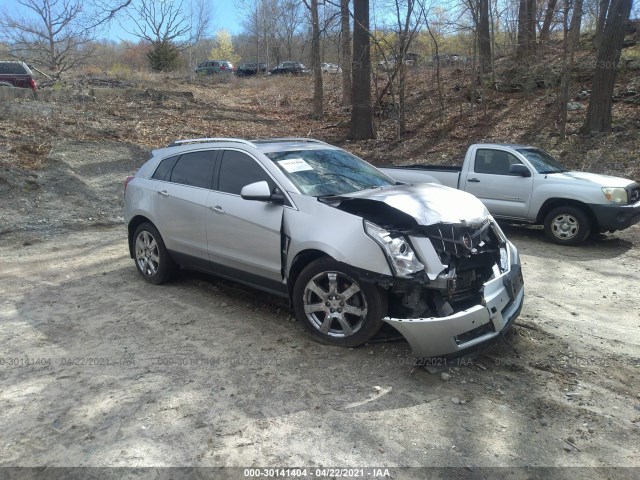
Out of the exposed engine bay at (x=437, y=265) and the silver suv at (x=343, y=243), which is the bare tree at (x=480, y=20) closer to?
the silver suv at (x=343, y=243)

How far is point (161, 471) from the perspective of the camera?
2775 mm

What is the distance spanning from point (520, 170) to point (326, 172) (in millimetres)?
5052

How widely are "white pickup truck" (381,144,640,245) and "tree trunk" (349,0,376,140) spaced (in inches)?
315

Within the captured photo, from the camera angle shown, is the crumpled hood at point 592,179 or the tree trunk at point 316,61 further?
the tree trunk at point 316,61

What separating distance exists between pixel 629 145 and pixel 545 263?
316 inches

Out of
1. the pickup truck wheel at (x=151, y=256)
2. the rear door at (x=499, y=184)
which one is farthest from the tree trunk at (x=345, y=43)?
the pickup truck wheel at (x=151, y=256)

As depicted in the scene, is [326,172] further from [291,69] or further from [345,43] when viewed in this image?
[291,69]

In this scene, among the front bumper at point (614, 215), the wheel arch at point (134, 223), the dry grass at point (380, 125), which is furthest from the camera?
the dry grass at point (380, 125)

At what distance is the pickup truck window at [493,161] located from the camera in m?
8.99

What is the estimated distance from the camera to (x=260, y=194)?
14.7 feet

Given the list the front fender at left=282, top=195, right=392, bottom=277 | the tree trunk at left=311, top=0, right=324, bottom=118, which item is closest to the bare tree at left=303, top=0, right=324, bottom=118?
the tree trunk at left=311, top=0, right=324, bottom=118

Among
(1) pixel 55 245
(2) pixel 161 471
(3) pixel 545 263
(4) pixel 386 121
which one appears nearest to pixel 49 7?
(4) pixel 386 121

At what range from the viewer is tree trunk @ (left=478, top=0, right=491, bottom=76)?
17359 mm

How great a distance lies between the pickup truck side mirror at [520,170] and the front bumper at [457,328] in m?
5.43
